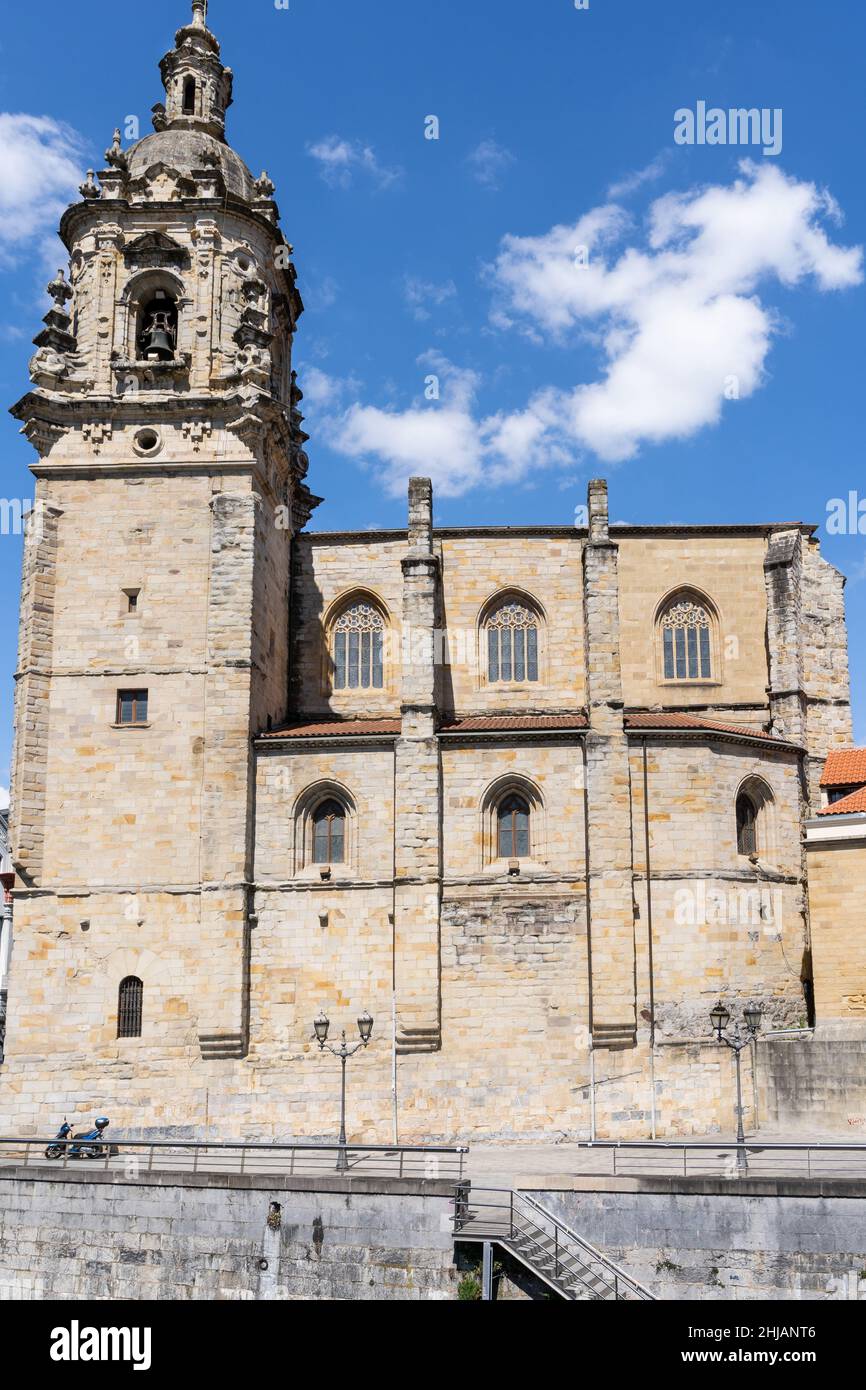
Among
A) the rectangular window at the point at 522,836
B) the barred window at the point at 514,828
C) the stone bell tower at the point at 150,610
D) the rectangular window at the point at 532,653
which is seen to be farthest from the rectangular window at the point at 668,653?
the stone bell tower at the point at 150,610

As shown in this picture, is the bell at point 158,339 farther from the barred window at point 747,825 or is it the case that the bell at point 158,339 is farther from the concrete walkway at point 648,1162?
the concrete walkway at point 648,1162

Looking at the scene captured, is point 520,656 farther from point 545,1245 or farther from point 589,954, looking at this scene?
point 545,1245

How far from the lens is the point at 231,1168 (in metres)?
24.9

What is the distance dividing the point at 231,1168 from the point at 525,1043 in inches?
323

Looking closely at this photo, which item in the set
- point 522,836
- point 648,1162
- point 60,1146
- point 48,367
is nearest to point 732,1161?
point 648,1162

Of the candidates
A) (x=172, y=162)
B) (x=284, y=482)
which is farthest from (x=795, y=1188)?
(x=172, y=162)

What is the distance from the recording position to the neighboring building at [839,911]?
30812 millimetres

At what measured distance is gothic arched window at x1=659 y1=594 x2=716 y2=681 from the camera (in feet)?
121

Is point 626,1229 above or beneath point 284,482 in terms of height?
beneath

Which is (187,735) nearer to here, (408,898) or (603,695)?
(408,898)

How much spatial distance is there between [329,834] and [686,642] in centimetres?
1201

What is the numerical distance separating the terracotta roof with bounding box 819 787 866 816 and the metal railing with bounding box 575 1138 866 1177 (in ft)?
27.5
